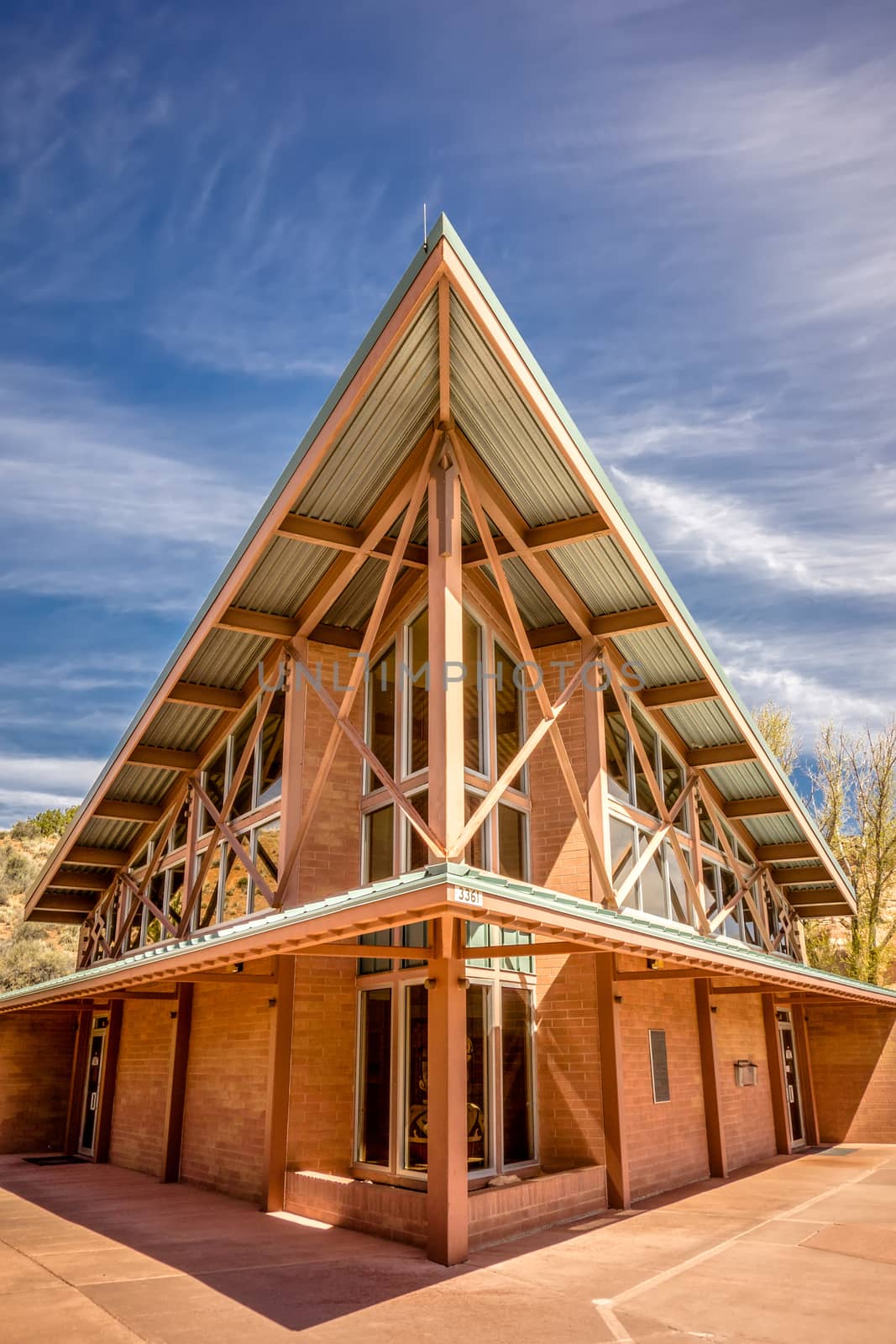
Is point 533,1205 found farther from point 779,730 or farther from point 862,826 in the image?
point 779,730

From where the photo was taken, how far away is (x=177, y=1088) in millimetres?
13508

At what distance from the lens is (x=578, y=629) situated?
464 inches

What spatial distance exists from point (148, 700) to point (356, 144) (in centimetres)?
Result: 788

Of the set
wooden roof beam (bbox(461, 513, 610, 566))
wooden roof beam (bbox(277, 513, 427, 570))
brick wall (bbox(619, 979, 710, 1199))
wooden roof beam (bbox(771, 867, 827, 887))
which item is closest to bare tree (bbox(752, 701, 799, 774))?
wooden roof beam (bbox(771, 867, 827, 887))

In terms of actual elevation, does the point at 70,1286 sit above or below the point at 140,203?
below

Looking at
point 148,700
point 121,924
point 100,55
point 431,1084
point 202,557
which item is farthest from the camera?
point 202,557

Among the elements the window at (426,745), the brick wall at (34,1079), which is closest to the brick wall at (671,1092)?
the window at (426,745)

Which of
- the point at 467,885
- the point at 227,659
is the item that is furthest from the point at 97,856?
the point at 467,885

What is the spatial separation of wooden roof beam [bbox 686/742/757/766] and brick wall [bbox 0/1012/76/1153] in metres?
14.1

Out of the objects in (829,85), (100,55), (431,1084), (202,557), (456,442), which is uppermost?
(202,557)

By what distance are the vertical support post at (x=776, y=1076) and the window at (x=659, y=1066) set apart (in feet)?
18.1

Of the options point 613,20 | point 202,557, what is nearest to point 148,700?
point 613,20

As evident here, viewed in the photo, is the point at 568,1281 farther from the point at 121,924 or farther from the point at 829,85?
the point at 121,924

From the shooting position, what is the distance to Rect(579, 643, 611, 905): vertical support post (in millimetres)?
11344
